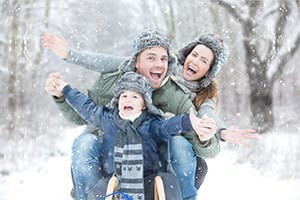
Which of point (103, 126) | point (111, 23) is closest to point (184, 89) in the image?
point (103, 126)

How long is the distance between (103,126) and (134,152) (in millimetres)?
187

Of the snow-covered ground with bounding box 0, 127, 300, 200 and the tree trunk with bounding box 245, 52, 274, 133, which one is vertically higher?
the tree trunk with bounding box 245, 52, 274, 133

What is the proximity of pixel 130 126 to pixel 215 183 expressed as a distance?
3.51 meters

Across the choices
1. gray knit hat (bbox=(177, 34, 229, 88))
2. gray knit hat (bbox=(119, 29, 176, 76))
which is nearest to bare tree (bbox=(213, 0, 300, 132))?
gray knit hat (bbox=(177, 34, 229, 88))

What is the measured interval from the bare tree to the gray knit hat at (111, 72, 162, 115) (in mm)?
6932

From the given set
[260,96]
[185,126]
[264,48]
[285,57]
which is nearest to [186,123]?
[185,126]

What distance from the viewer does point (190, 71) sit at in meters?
2.55

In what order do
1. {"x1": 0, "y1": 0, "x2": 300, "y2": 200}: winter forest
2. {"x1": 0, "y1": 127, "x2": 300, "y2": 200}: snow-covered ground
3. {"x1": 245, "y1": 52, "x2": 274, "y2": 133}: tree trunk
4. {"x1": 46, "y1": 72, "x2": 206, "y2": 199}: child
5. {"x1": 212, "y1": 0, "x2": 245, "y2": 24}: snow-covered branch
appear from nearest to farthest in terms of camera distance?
1. {"x1": 46, "y1": 72, "x2": 206, "y2": 199}: child
2. {"x1": 0, "y1": 127, "x2": 300, "y2": 200}: snow-covered ground
3. {"x1": 0, "y1": 0, "x2": 300, "y2": 200}: winter forest
4. {"x1": 212, "y1": 0, "x2": 245, "y2": 24}: snow-covered branch
5. {"x1": 245, "y1": 52, "x2": 274, "y2": 133}: tree trunk

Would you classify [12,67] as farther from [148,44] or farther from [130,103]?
[130,103]

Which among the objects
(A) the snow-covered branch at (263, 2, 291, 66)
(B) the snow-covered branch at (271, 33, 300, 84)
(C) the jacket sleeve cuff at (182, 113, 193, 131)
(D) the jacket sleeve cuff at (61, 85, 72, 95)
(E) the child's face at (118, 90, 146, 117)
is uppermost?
(A) the snow-covered branch at (263, 2, 291, 66)

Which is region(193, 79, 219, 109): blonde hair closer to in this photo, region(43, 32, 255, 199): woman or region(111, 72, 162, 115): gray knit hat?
region(43, 32, 255, 199): woman

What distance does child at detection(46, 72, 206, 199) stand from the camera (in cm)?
214

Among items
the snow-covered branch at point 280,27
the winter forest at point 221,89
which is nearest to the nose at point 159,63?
the winter forest at point 221,89

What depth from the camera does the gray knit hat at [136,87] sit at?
216 centimetres
